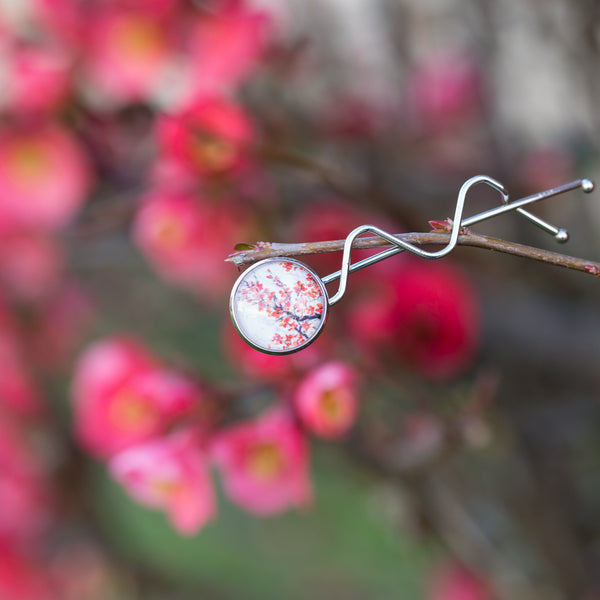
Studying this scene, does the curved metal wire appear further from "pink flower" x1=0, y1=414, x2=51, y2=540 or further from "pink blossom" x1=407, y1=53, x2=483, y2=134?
"pink flower" x1=0, y1=414, x2=51, y2=540

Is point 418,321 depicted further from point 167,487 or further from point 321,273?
point 167,487

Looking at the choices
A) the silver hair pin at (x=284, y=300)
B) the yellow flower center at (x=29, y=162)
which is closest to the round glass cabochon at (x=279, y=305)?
the silver hair pin at (x=284, y=300)

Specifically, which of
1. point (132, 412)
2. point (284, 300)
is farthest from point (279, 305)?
point (132, 412)

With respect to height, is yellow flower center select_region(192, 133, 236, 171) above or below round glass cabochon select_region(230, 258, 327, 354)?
above

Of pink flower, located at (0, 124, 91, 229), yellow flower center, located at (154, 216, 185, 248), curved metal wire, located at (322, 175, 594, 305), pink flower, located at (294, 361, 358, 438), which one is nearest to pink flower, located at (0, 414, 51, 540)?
pink flower, located at (0, 124, 91, 229)

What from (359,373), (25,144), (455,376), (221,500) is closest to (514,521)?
(455,376)

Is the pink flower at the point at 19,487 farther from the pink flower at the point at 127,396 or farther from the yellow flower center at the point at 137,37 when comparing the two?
the yellow flower center at the point at 137,37
